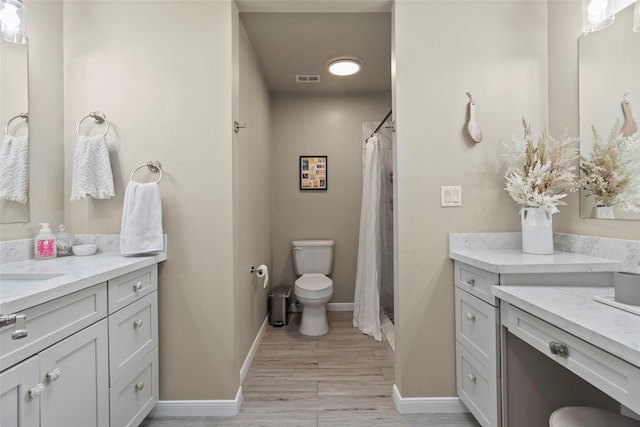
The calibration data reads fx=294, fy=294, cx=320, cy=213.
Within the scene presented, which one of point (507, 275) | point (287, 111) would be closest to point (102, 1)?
point (287, 111)

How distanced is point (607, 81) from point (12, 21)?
8.96 feet

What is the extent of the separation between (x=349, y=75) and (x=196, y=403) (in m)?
2.84

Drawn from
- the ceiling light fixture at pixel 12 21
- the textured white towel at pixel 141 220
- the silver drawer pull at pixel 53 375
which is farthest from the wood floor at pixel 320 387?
the ceiling light fixture at pixel 12 21

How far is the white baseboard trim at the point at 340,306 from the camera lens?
3.31 meters

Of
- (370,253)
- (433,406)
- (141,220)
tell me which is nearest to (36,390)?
(141,220)

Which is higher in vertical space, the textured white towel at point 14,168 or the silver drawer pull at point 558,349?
the textured white towel at point 14,168

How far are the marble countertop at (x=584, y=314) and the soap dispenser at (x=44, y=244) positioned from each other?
211 centimetres

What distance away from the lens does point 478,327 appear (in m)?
1.41

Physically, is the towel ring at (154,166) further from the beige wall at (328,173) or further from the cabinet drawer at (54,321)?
the beige wall at (328,173)

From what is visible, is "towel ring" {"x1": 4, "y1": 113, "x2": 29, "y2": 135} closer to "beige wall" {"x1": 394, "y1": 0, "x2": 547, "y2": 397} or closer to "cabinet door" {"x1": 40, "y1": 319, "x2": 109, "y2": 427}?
"cabinet door" {"x1": 40, "y1": 319, "x2": 109, "y2": 427}

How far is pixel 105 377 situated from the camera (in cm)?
120

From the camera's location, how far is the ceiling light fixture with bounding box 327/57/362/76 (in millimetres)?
2514

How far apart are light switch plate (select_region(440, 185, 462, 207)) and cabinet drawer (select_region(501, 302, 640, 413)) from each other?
693mm

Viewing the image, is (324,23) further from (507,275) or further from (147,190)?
(507,275)
